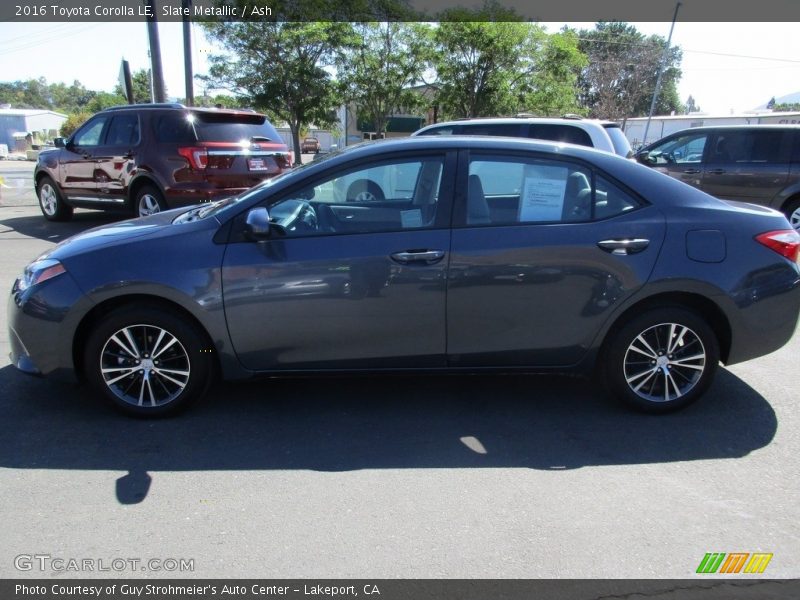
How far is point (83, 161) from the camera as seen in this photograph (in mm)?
→ 10211

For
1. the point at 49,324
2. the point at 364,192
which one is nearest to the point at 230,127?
the point at 364,192

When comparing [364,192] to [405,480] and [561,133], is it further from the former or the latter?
[561,133]

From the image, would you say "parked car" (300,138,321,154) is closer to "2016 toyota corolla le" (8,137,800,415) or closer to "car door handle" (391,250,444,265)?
"2016 toyota corolla le" (8,137,800,415)

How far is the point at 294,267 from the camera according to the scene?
144 inches

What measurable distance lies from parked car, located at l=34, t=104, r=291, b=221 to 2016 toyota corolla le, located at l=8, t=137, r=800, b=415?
17.6 feet

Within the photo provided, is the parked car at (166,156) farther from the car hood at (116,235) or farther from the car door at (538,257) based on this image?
the car door at (538,257)

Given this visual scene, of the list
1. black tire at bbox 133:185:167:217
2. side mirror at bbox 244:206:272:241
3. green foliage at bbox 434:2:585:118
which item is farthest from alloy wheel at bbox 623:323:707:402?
green foliage at bbox 434:2:585:118

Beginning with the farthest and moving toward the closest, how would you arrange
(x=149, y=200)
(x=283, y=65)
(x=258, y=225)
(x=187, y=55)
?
1. (x=283, y=65)
2. (x=187, y=55)
3. (x=149, y=200)
4. (x=258, y=225)

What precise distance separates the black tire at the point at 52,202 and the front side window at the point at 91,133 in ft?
3.89

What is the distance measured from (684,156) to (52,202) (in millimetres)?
11039

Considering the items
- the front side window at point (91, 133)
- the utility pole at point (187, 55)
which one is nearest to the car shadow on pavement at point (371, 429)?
the front side window at point (91, 133)

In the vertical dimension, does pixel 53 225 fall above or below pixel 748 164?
below

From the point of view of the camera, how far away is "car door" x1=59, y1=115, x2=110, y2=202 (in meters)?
10.1

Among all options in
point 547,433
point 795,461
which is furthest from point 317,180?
point 795,461
